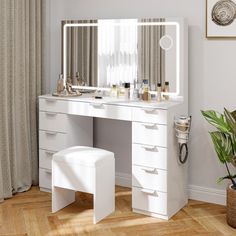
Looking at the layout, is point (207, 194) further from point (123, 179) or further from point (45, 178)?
point (45, 178)

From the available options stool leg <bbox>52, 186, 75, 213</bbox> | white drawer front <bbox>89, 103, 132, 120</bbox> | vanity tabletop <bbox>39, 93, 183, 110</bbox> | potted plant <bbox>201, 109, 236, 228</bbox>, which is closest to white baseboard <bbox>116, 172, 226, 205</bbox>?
potted plant <bbox>201, 109, 236, 228</bbox>

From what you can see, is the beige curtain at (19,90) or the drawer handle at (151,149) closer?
the drawer handle at (151,149)

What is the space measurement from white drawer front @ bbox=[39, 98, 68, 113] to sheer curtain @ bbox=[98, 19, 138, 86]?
1.45ft

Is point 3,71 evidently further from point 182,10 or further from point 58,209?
point 182,10

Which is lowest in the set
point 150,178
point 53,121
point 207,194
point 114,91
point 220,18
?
point 207,194

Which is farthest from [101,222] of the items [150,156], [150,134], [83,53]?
[83,53]

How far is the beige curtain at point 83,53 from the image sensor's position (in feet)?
13.1

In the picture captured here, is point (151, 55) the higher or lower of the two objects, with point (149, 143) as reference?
higher

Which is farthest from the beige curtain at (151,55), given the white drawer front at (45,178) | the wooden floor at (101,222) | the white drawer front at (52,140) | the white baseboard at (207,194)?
the white drawer front at (45,178)

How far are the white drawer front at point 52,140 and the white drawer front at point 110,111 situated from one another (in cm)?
38

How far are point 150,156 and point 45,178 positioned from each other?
3.66 feet

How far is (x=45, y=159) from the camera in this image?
3.91 m

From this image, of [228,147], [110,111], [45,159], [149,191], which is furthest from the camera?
[45,159]

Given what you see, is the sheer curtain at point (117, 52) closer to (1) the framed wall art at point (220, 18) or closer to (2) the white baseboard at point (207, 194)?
(1) the framed wall art at point (220, 18)
